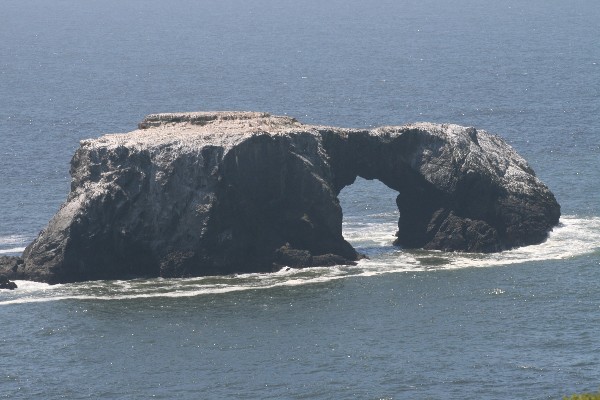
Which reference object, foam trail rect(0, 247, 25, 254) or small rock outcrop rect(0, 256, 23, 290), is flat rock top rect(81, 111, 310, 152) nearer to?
foam trail rect(0, 247, 25, 254)

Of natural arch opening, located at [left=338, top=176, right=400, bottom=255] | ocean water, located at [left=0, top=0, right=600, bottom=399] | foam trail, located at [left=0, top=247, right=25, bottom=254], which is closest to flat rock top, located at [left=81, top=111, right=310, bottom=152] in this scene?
foam trail, located at [left=0, top=247, right=25, bottom=254]

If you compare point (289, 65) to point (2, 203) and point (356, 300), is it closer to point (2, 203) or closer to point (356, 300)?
point (2, 203)

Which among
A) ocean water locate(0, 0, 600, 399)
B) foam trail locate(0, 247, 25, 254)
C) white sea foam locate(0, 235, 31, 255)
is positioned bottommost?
ocean water locate(0, 0, 600, 399)

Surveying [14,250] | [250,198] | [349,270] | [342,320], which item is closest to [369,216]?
[349,270]

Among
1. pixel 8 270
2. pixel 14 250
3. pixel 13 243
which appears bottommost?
pixel 8 270

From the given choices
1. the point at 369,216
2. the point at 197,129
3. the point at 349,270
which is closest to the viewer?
the point at 349,270

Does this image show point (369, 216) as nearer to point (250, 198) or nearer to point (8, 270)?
point (250, 198)

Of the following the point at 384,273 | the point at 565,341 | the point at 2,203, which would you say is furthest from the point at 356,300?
the point at 2,203
